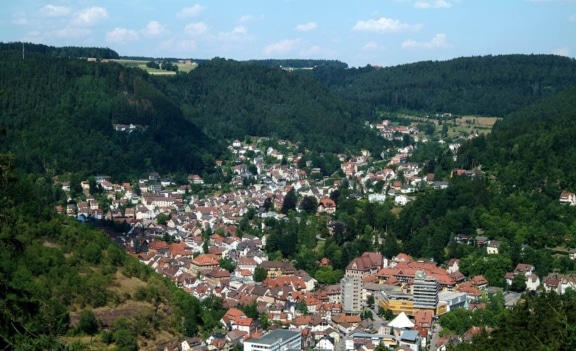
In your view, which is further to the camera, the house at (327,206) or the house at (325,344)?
the house at (327,206)

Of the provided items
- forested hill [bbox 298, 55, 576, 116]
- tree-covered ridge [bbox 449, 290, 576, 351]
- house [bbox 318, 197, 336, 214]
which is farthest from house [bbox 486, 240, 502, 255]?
forested hill [bbox 298, 55, 576, 116]

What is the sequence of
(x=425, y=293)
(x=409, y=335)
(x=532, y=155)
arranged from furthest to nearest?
1. (x=532, y=155)
2. (x=425, y=293)
3. (x=409, y=335)

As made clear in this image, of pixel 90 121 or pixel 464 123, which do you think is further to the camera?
pixel 464 123

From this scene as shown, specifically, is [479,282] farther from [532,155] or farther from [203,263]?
[532,155]

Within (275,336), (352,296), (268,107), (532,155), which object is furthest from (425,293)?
(268,107)

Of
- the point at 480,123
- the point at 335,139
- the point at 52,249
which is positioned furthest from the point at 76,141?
the point at 480,123

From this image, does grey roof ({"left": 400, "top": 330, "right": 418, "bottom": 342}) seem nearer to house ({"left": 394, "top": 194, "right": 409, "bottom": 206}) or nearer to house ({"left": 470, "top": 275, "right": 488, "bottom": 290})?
house ({"left": 470, "top": 275, "right": 488, "bottom": 290})

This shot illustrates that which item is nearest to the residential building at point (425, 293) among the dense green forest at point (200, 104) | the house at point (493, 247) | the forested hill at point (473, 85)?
the house at point (493, 247)

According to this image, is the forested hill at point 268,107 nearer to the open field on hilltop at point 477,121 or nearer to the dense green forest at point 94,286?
the open field on hilltop at point 477,121

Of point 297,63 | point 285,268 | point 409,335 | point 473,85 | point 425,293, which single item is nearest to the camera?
Result: point 409,335
